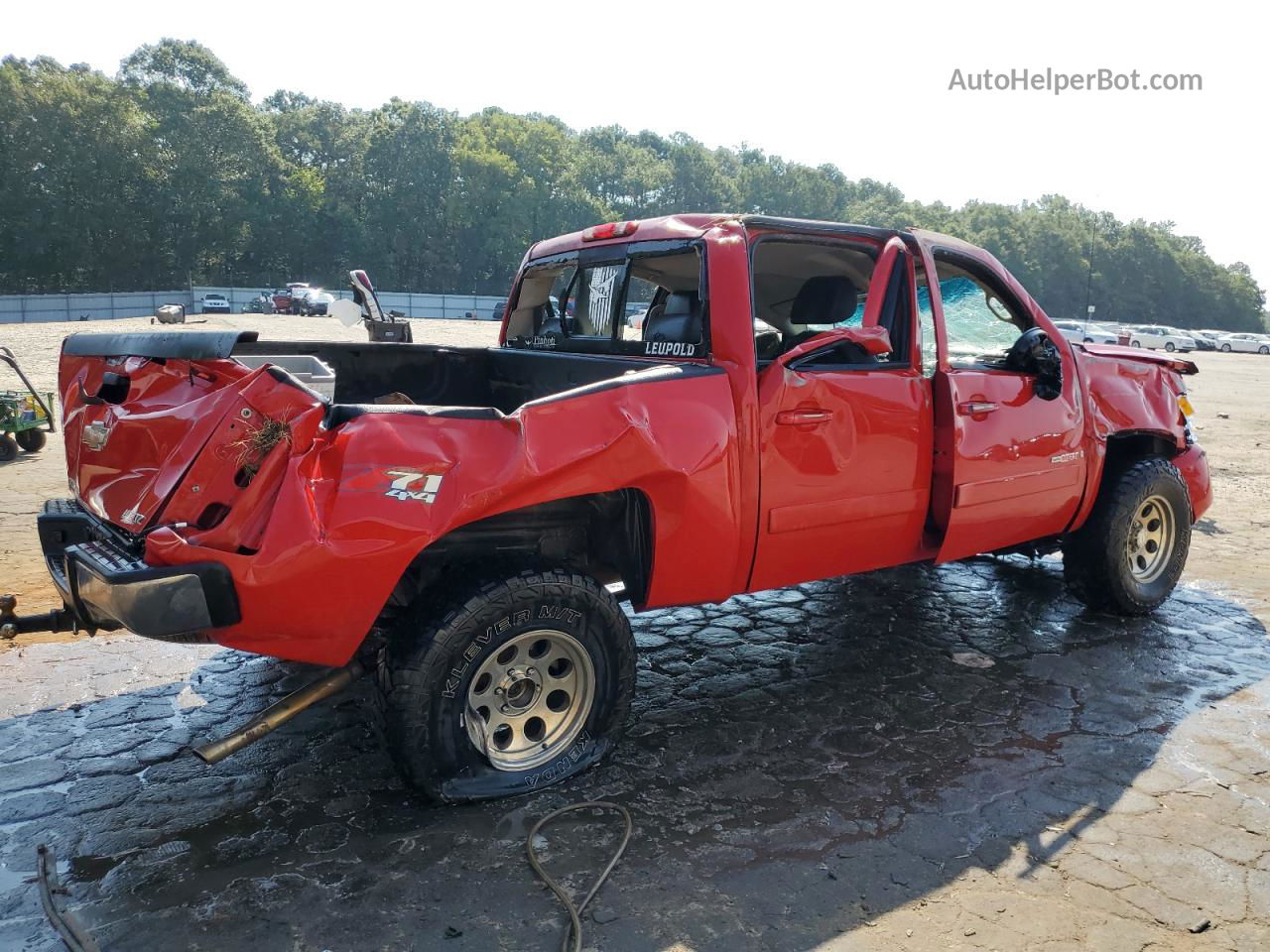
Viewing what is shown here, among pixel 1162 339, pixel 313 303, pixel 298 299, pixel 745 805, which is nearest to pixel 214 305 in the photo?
pixel 298 299

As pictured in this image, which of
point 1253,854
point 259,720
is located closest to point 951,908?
point 1253,854

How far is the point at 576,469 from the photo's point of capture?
9.93 ft

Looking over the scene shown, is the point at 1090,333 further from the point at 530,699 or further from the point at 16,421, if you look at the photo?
the point at 530,699

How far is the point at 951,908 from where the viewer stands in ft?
8.79

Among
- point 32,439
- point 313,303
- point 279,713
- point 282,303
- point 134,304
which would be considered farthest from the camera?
point 134,304

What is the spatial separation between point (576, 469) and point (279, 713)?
126 cm

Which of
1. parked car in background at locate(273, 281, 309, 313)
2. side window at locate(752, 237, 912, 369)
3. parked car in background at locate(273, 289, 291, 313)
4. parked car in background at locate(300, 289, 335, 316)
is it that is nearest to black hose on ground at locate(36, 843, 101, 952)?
side window at locate(752, 237, 912, 369)

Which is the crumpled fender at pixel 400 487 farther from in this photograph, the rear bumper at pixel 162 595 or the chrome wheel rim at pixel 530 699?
the chrome wheel rim at pixel 530 699

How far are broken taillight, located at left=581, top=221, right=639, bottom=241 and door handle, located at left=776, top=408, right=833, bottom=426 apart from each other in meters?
1.13

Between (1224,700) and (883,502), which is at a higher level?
(883,502)

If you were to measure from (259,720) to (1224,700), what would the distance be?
4.09m

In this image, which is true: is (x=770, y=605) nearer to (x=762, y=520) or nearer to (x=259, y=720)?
(x=762, y=520)

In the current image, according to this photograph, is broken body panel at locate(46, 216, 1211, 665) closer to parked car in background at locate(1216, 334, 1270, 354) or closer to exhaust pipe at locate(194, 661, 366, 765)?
exhaust pipe at locate(194, 661, 366, 765)

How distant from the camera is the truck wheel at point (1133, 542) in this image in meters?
5.02
